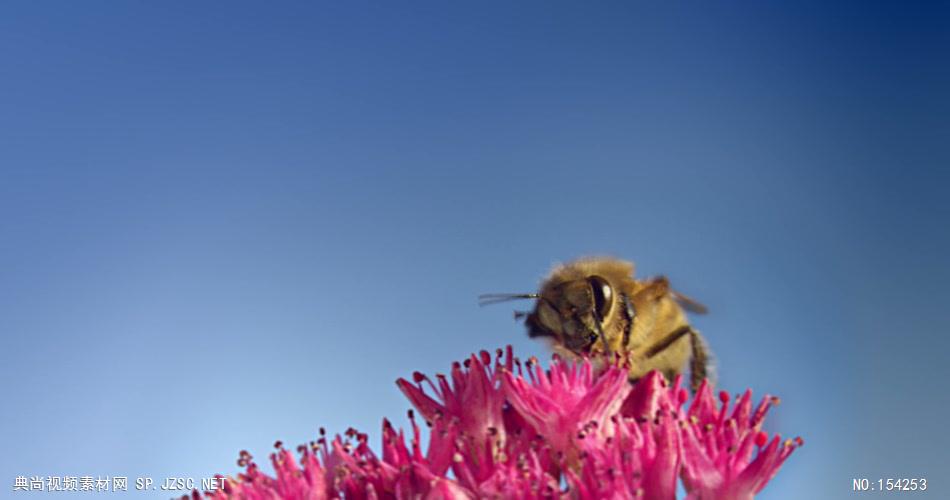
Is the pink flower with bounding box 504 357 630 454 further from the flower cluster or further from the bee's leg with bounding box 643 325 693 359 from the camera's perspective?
the bee's leg with bounding box 643 325 693 359

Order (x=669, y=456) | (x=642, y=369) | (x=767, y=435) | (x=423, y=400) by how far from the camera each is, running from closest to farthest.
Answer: (x=669, y=456) < (x=767, y=435) < (x=423, y=400) < (x=642, y=369)

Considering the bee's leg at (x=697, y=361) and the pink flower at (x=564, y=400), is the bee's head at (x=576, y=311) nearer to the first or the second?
the pink flower at (x=564, y=400)

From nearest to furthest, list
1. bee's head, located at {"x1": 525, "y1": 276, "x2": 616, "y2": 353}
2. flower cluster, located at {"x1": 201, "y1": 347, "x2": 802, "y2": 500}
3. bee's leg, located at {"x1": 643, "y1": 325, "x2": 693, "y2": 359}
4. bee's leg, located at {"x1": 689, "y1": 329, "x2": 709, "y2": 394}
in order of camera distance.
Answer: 1. flower cluster, located at {"x1": 201, "y1": 347, "x2": 802, "y2": 500}
2. bee's head, located at {"x1": 525, "y1": 276, "x2": 616, "y2": 353}
3. bee's leg, located at {"x1": 643, "y1": 325, "x2": 693, "y2": 359}
4. bee's leg, located at {"x1": 689, "y1": 329, "x2": 709, "y2": 394}

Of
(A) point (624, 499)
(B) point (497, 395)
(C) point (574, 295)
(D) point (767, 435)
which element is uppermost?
(C) point (574, 295)

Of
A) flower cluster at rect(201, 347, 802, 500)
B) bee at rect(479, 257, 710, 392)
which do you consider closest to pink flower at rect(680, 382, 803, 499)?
flower cluster at rect(201, 347, 802, 500)

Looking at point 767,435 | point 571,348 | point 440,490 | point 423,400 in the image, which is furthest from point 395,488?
point 767,435

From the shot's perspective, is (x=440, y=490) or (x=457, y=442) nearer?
(x=440, y=490)

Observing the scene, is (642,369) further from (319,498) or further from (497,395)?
(319,498)
